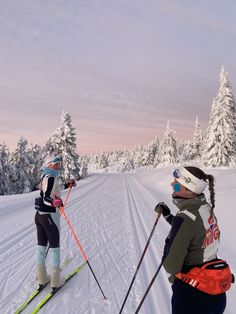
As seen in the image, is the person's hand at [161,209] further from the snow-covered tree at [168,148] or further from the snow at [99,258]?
the snow-covered tree at [168,148]

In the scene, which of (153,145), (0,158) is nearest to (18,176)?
(0,158)

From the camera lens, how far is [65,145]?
40.3 m

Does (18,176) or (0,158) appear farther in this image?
(18,176)

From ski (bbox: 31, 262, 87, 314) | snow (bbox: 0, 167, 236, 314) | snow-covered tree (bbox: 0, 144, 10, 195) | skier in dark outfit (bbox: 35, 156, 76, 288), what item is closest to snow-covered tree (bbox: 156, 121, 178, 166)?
snow-covered tree (bbox: 0, 144, 10, 195)

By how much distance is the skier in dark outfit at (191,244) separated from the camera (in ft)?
8.34

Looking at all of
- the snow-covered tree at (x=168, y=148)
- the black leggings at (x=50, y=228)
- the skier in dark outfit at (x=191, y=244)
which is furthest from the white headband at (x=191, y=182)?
the snow-covered tree at (x=168, y=148)

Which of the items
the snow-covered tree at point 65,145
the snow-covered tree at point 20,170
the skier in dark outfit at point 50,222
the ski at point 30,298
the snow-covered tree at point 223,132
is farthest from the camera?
the snow-covered tree at point 20,170

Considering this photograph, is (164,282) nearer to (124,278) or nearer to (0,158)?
(124,278)

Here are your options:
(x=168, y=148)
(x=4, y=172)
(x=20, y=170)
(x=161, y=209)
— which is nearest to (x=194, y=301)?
(x=161, y=209)

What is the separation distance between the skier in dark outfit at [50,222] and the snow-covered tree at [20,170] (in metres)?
42.5

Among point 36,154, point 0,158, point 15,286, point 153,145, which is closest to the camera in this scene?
point 15,286

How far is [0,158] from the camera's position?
4097cm

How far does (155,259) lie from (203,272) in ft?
15.8

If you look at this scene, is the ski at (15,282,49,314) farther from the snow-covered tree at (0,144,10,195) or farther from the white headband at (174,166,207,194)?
the snow-covered tree at (0,144,10,195)
